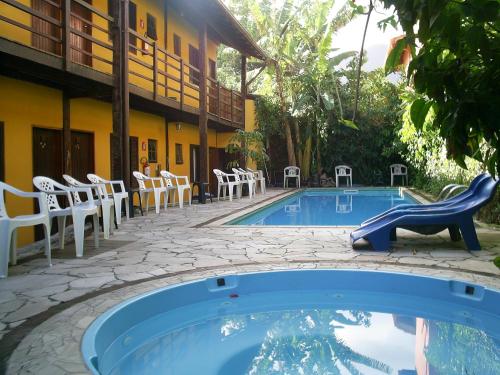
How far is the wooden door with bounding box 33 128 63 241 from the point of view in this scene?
8367mm

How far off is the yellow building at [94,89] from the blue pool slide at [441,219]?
5420 mm

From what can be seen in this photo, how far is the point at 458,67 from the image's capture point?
903 millimetres

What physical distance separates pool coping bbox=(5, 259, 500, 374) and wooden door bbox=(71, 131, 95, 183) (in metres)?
6.15

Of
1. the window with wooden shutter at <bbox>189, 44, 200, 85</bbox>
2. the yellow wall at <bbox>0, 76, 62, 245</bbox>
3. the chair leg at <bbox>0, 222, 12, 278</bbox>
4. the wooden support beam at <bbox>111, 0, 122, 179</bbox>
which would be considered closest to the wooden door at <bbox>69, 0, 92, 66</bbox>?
the wooden support beam at <bbox>111, 0, 122, 179</bbox>

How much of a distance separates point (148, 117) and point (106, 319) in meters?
10.5

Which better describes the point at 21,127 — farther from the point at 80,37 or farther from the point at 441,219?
the point at 441,219

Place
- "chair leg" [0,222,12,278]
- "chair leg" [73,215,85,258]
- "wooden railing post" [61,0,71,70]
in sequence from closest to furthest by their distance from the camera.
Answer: "chair leg" [0,222,12,278], "chair leg" [73,215,85,258], "wooden railing post" [61,0,71,70]

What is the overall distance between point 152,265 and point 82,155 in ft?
19.6

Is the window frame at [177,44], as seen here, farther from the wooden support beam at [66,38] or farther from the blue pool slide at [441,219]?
the blue pool slide at [441,219]

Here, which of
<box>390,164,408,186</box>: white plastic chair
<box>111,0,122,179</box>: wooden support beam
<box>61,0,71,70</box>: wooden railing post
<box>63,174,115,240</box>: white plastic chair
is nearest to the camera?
<box>63,174,115,240</box>: white plastic chair

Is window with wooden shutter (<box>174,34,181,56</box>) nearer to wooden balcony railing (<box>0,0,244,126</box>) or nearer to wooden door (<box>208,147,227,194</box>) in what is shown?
wooden balcony railing (<box>0,0,244,126</box>)

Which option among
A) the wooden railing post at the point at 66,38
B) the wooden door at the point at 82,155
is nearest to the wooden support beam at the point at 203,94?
the wooden door at the point at 82,155

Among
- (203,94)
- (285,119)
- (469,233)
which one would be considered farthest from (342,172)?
(469,233)

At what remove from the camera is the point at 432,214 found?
5.51m
